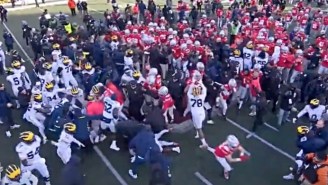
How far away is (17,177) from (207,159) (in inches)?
192

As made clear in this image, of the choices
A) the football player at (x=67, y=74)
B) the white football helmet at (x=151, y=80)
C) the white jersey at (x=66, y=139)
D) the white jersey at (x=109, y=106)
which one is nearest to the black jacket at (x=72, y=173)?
the white jersey at (x=66, y=139)

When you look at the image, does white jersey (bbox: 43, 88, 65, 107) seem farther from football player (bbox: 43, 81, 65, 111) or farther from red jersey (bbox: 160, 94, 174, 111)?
red jersey (bbox: 160, 94, 174, 111)

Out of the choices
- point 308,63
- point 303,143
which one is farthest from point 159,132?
point 308,63

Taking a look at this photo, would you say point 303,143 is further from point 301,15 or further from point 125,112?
point 301,15

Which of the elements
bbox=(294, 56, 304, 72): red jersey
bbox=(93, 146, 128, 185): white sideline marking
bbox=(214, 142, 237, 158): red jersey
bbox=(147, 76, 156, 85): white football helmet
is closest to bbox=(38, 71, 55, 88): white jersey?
bbox=(93, 146, 128, 185): white sideline marking

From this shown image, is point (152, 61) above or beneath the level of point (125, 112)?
above

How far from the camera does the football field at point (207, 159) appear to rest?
33.4ft

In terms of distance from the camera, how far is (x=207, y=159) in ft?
36.0

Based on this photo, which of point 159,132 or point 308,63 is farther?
point 308,63

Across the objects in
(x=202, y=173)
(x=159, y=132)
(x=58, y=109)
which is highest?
(x=58, y=109)

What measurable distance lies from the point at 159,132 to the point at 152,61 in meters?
4.64

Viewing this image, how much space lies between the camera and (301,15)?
65.3ft

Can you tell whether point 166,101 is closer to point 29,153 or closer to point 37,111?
point 37,111

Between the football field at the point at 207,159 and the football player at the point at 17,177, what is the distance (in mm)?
1535
